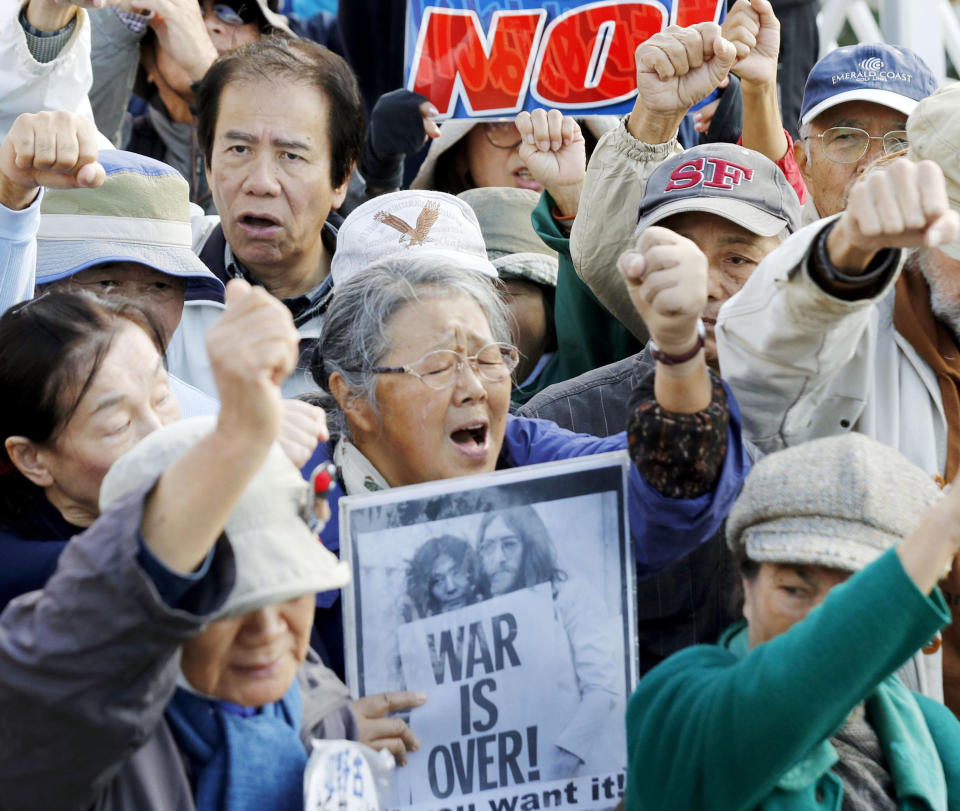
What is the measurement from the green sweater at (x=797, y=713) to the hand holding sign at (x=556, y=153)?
1800 mm

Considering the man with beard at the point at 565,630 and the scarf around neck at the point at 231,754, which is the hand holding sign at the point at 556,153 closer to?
the man with beard at the point at 565,630

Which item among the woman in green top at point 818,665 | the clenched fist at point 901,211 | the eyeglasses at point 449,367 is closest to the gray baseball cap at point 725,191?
the eyeglasses at point 449,367

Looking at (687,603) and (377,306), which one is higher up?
(377,306)

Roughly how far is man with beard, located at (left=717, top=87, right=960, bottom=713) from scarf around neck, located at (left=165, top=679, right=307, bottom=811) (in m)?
1.06

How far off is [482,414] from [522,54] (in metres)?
1.67

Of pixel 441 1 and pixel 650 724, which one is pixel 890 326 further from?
pixel 441 1

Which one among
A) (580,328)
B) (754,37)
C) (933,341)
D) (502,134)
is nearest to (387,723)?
(933,341)

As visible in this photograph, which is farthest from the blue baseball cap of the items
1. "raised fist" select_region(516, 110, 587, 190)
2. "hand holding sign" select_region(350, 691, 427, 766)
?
"hand holding sign" select_region(350, 691, 427, 766)

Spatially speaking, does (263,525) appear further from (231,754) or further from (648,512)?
(648,512)

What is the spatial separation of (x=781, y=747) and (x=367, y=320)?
4.33ft

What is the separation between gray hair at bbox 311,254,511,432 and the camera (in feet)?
9.35

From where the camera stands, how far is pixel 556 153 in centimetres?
380

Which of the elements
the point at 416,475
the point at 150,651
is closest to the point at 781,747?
the point at 150,651

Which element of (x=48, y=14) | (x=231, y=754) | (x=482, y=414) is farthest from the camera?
(x=48, y=14)
